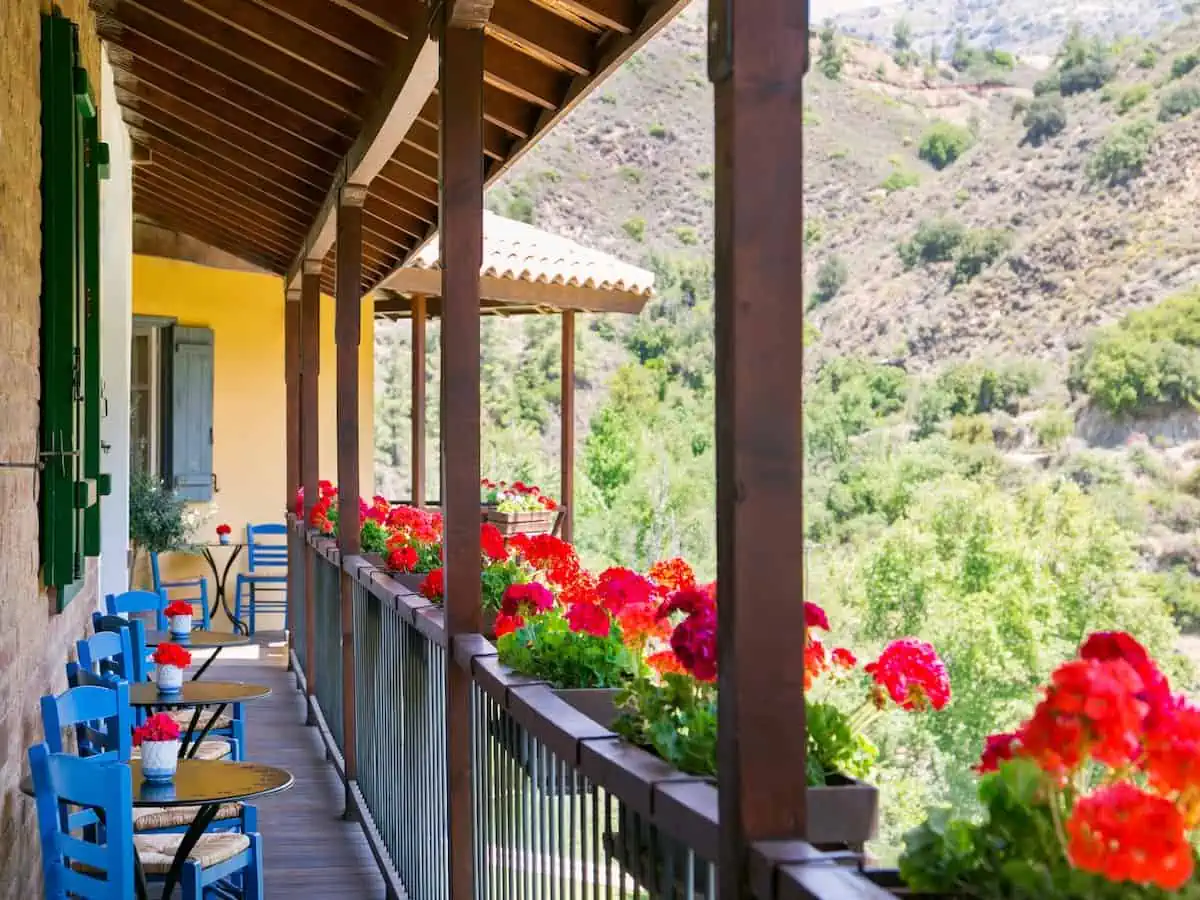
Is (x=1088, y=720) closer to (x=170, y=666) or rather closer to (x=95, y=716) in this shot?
(x=95, y=716)

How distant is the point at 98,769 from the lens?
293cm

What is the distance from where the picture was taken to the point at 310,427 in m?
8.75

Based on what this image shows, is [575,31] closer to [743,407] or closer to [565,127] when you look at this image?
[743,407]

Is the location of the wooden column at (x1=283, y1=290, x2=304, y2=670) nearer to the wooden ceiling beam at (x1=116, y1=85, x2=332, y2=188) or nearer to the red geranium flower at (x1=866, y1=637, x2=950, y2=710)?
the wooden ceiling beam at (x1=116, y1=85, x2=332, y2=188)

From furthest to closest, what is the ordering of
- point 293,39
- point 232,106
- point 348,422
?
1. point 348,422
2. point 232,106
3. point 293,39

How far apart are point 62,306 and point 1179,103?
34.9m

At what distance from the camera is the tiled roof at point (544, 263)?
10.3 metres

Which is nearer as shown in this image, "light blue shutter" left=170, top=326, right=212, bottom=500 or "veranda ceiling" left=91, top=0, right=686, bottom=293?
"veranda ceiling" left=91, top=0, right=686, bottom=293

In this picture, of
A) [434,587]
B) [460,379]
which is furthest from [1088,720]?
[434,587]

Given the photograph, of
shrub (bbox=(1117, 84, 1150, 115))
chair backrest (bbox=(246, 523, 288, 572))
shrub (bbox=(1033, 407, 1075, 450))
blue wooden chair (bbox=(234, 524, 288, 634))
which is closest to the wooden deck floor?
blue wooden chair (bbox=(234, 524, 288, 634))

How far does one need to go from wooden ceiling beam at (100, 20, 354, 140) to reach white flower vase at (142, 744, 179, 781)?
2.85 m

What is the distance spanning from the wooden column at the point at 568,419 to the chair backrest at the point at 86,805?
8.06 m

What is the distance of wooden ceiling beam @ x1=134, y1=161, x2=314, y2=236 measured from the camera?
27.0 ft

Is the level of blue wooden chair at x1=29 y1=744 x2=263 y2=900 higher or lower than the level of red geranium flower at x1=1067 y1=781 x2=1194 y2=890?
lower
